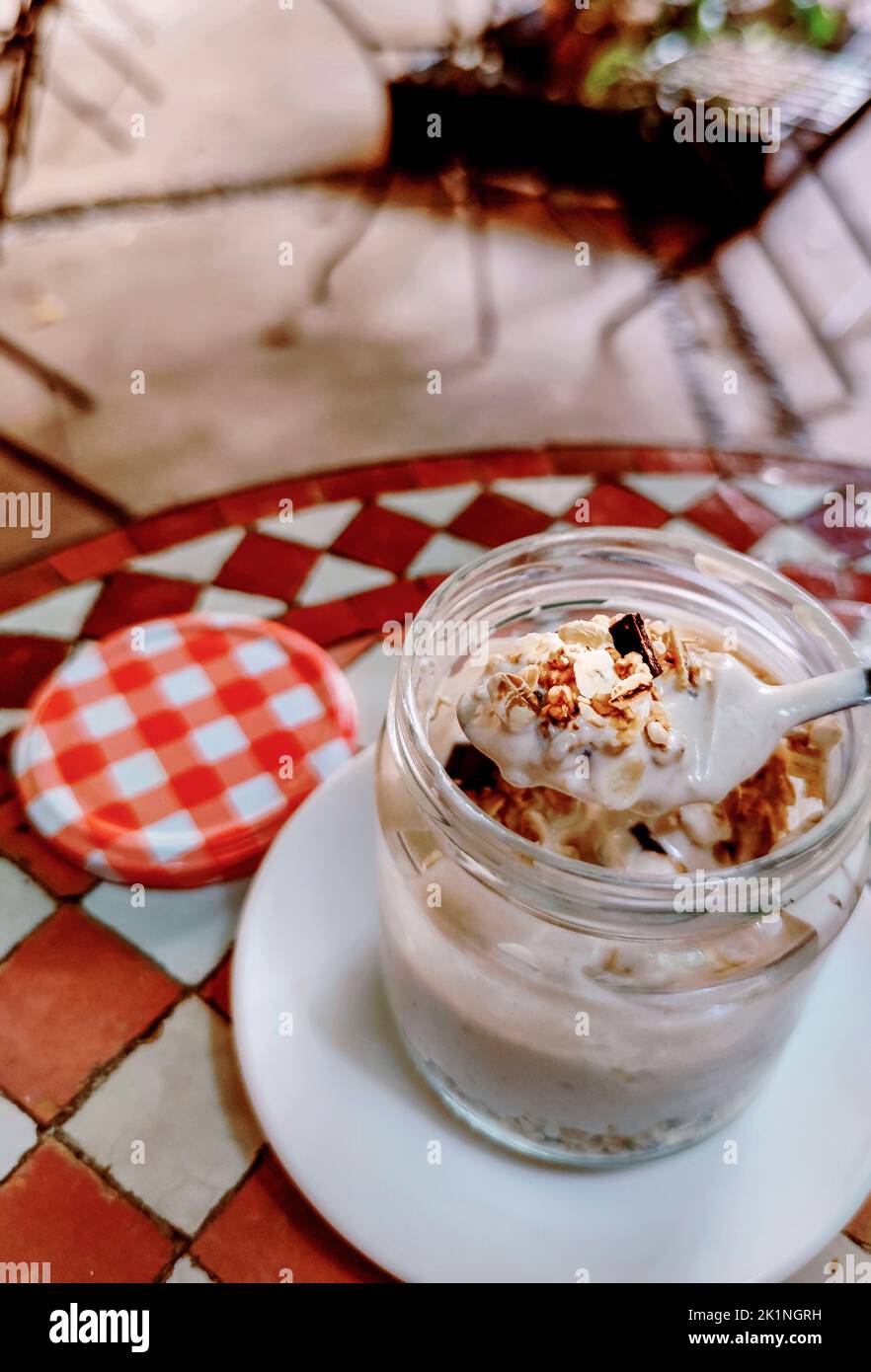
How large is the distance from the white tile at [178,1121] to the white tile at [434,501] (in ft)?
1.64

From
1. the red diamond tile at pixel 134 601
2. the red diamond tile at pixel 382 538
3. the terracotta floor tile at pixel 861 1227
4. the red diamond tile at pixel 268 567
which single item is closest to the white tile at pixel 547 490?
the red diamond tile at pixel 382 538

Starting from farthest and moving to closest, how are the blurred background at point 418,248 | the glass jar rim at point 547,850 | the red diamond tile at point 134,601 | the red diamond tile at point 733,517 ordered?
1. the blurred background at point 418,248
2. the red diamond tile at point 733,517
3. the red diamond tile at point 134,601
4. the glass jar rim at point 547,850

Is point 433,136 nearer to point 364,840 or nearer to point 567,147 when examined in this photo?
point 567,147

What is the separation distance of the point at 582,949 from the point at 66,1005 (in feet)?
1.07

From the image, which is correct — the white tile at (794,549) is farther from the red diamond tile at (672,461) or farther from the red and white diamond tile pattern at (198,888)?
the red diamond tile at (672,461)

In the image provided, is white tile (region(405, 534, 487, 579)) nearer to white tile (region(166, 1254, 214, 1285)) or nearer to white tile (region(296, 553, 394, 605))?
white tile (region(296, 553, 394, 605))

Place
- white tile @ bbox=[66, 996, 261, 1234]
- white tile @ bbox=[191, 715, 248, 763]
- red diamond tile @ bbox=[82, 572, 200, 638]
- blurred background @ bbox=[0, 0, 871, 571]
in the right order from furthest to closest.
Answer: blurred background @ bbox=[0, 0, 871, 571]
red diamond tile @ bbox=[82, 572, 200, 638]
white tile @ bbox=[191, 715, 248, 763]
white tile @ bbox=[66, 996, 261, 1234]

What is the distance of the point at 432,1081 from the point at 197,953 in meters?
0.17

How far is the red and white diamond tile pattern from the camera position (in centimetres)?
56

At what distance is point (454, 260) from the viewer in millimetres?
1793

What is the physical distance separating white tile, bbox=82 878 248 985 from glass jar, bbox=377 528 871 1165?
12 centimetres

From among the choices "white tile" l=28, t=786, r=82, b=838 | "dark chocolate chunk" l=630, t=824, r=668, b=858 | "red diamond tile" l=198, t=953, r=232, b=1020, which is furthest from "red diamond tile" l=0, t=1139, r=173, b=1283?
"dark chocolate chunk" l=630, t=824, r=668, b=858

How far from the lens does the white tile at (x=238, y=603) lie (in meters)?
0.89
